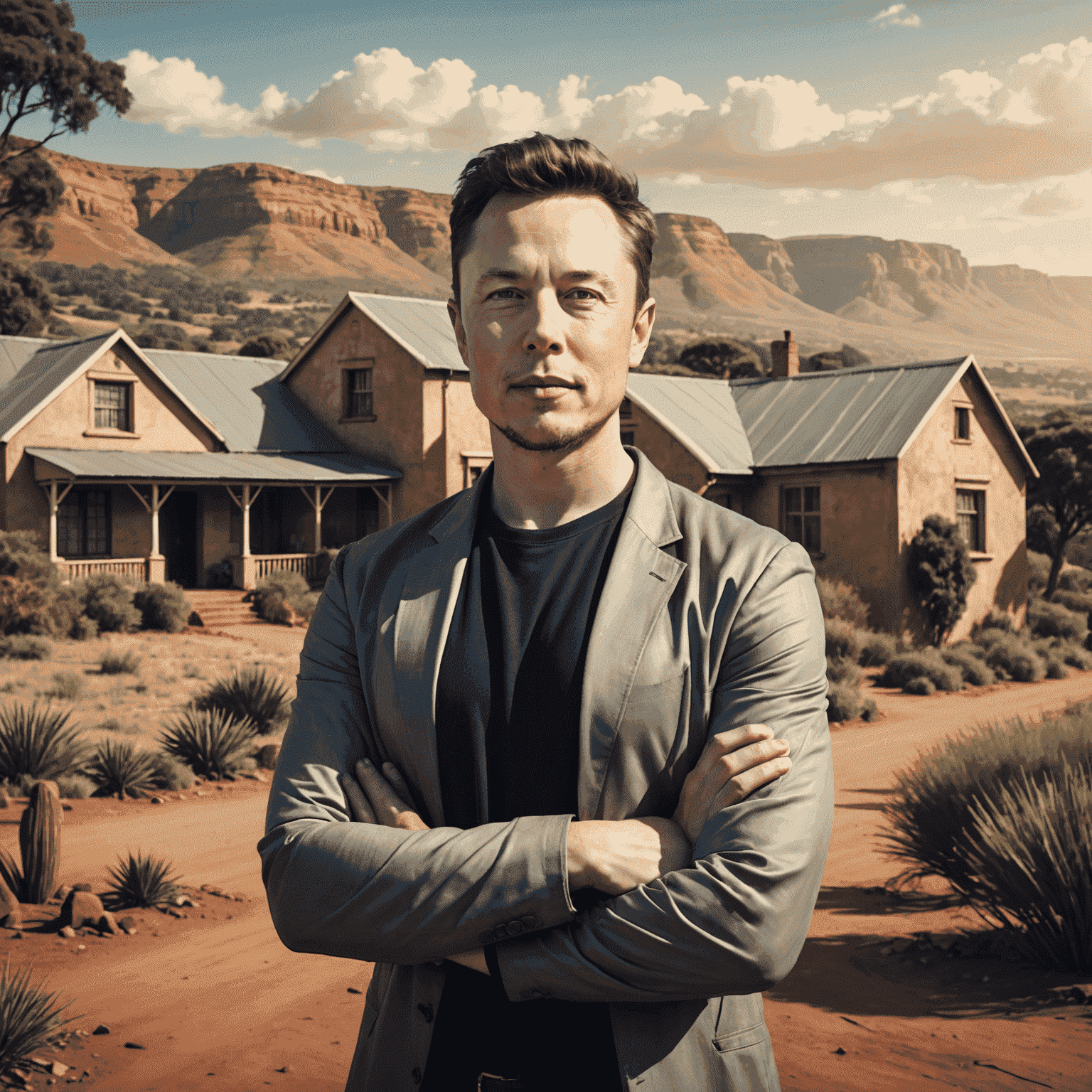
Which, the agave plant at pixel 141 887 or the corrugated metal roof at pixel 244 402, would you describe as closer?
the agave plant at pixel 141 887

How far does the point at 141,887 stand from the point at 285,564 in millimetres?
19531

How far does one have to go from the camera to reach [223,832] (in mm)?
11031

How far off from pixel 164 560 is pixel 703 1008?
84.1ft

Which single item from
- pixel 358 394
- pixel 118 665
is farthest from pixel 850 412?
pixel 118 665

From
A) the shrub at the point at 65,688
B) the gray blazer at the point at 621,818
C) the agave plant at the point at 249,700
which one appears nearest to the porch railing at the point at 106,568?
the shrub at the point at 65,688

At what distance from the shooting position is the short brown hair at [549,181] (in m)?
2.39

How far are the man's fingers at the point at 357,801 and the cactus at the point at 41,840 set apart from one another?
279 inches

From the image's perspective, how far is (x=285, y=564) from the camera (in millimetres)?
27859

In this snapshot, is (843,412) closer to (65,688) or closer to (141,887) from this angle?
(65,688)

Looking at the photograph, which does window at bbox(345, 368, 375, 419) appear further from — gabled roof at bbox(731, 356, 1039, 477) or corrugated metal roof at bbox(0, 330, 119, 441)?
gabled roof at bbox(731, 356, 1039, 477)

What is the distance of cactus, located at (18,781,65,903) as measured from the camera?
8.55 m

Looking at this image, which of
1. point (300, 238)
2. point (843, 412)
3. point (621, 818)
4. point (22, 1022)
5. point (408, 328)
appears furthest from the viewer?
point (300, 238)

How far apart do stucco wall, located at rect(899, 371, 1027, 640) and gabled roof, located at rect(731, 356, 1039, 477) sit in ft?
1.24

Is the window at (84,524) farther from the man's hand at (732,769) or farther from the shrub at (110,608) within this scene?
the man's hand at (732,769)
